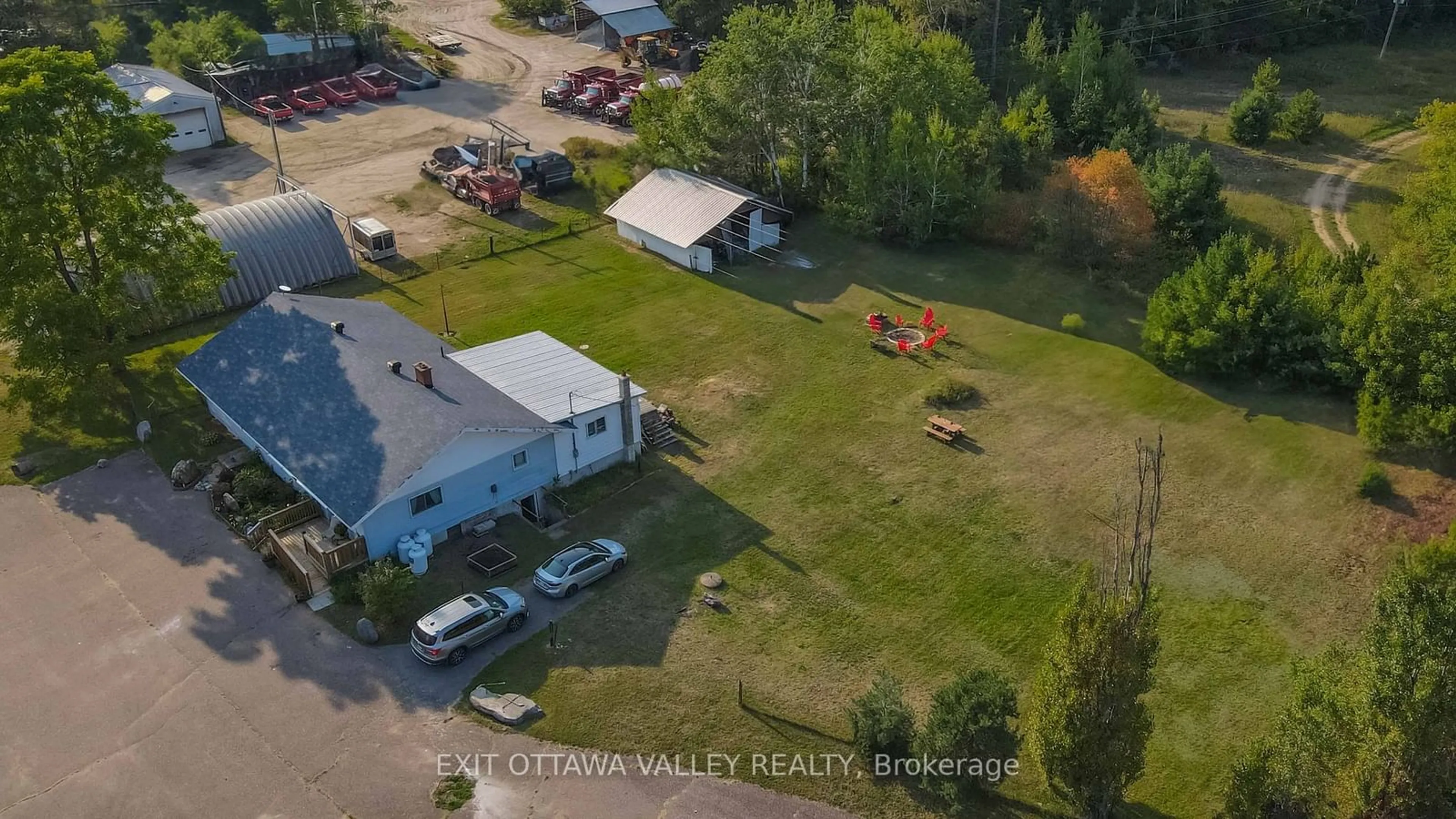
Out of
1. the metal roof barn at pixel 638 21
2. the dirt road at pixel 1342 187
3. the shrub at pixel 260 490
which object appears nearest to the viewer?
the shrub at pixel 260 490

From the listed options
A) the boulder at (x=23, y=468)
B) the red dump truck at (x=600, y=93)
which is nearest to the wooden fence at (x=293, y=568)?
the boulder at (x=23, y=468)

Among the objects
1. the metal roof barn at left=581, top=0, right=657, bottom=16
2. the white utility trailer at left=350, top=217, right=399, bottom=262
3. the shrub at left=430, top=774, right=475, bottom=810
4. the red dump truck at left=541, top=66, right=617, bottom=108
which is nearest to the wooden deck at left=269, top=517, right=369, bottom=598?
the shrub at left=430, top=774, right=475, bottom=810

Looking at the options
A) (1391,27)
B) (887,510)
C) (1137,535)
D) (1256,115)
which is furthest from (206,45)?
(1391,27)

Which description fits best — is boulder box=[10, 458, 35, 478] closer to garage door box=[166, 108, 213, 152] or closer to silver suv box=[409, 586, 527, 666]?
silver suv box=[409, 586, 527, 666]

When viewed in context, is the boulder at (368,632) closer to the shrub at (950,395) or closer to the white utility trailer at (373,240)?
the shrub at (950,395)

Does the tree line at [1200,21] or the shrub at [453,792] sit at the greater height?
the tree line at [1200,21]

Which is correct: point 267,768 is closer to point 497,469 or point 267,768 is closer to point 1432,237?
point 497,469
